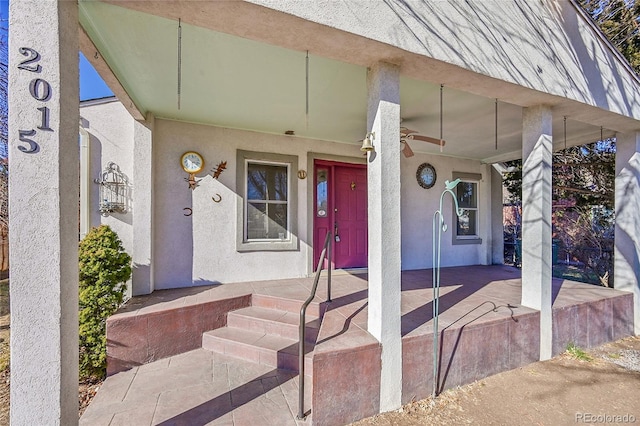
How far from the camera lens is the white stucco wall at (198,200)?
3.64 meters

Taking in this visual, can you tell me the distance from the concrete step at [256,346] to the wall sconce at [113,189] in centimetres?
196

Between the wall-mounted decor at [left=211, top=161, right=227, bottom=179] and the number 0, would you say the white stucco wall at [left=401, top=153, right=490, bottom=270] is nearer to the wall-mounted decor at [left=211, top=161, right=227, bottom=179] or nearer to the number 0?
the wall-mounted decor at [left=211, top=161, right=227, bottom=179]

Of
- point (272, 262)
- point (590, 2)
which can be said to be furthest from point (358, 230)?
point (590, 2)

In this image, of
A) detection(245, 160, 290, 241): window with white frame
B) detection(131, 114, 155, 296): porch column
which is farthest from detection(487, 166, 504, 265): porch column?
detection(131, 114, 155, 296): porch column

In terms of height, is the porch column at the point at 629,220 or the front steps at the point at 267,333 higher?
the porch column at the point at 629,220

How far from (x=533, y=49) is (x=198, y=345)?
15.3 feet

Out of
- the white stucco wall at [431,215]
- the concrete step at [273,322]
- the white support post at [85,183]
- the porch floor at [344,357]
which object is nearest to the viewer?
the porch floor at [344,357]

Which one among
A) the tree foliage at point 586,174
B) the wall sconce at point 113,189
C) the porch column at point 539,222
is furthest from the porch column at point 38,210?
the tree foliage at point 586,174

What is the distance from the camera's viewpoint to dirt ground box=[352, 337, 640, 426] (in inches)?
88.8

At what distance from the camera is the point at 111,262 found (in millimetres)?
3018

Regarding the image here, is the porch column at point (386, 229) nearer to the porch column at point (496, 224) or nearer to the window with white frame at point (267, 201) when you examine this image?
the window with white frame at point (267, 201)

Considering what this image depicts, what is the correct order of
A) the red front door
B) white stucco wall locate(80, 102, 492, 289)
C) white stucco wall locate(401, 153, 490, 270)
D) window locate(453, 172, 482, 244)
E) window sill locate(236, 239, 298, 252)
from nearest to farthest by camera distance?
white stucco wall locate(80, 102, 492, 289), window sill locate(236, 239, 298, 252), the red front door, white stucco wall locate(401, 153, 490, 270), window locate(453, 172, 482, 244)

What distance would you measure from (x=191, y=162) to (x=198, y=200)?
0.55m

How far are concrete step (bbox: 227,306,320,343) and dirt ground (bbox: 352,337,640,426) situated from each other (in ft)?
3.30
